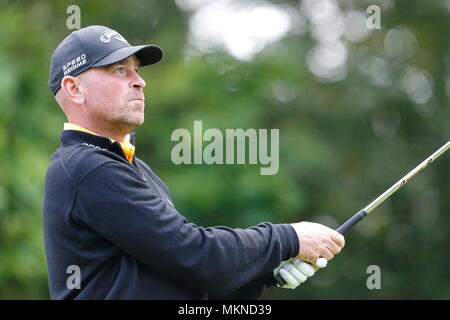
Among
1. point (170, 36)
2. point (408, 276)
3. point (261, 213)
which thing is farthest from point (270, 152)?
point (408, 276)

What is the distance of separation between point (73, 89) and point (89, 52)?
18cm

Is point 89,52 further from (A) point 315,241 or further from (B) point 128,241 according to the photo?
(A) point 315,241

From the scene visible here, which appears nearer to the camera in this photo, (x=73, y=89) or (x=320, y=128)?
(x=73, y=89)

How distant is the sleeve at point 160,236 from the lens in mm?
3217

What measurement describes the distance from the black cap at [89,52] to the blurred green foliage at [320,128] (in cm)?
863

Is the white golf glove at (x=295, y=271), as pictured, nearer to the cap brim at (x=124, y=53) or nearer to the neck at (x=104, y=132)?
the neck at (x=104, y=132)

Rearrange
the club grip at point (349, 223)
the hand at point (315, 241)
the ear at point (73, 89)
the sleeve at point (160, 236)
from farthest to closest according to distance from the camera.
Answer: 1. the club grip at point (349, 223)
2. the ear at point (73, 89)
3. the hand at point (315, 241)
4. the sleeve at point (160, 236)

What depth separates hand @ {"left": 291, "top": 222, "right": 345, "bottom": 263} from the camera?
3.52m

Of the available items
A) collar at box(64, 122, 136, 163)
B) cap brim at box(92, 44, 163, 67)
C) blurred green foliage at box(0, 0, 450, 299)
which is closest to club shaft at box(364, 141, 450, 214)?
collar at box(64, 122, 136, 163)

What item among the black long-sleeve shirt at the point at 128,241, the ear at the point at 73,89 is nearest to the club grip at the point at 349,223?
the black long-sleeve shirt at the point at 128,241

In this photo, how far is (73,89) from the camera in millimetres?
3658

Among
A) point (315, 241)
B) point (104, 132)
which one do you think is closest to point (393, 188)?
point (315, 241)

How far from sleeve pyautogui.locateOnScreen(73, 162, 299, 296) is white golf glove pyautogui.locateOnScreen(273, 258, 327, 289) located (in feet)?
0.91

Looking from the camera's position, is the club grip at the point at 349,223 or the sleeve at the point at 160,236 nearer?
the sleeve at the point at 160,236
